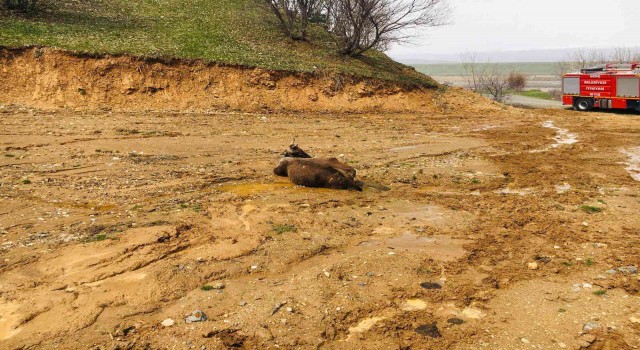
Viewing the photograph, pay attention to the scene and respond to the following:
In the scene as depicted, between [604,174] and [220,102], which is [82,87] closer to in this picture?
[220,102]

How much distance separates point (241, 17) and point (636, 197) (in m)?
27.9

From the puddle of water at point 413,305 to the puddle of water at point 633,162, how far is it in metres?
9.20

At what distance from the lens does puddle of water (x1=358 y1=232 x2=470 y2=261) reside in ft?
26.4

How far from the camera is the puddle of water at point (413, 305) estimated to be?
6324mm

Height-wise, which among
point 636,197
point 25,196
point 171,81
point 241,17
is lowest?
point 636,197

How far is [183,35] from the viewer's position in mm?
27766

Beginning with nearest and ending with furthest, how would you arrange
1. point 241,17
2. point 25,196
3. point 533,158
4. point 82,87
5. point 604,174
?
1. point 25,196
2. point 604,174
3. point 533,158
4. point 82,87
5. point 241,17

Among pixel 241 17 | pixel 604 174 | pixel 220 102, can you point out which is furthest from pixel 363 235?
pixel 241 17

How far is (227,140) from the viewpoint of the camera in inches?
657

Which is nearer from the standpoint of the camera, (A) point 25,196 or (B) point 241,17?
(A) point 25,196

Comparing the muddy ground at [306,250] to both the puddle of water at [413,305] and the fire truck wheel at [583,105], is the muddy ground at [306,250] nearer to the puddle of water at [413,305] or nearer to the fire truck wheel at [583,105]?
the puddle of water at [413,305]

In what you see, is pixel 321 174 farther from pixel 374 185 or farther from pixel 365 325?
pixel 365 325

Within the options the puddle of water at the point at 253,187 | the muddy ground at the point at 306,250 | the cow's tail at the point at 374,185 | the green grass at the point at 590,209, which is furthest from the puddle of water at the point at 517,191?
the puddle of water at the point at 253,187

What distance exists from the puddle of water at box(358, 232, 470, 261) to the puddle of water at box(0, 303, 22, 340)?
4579 mm
